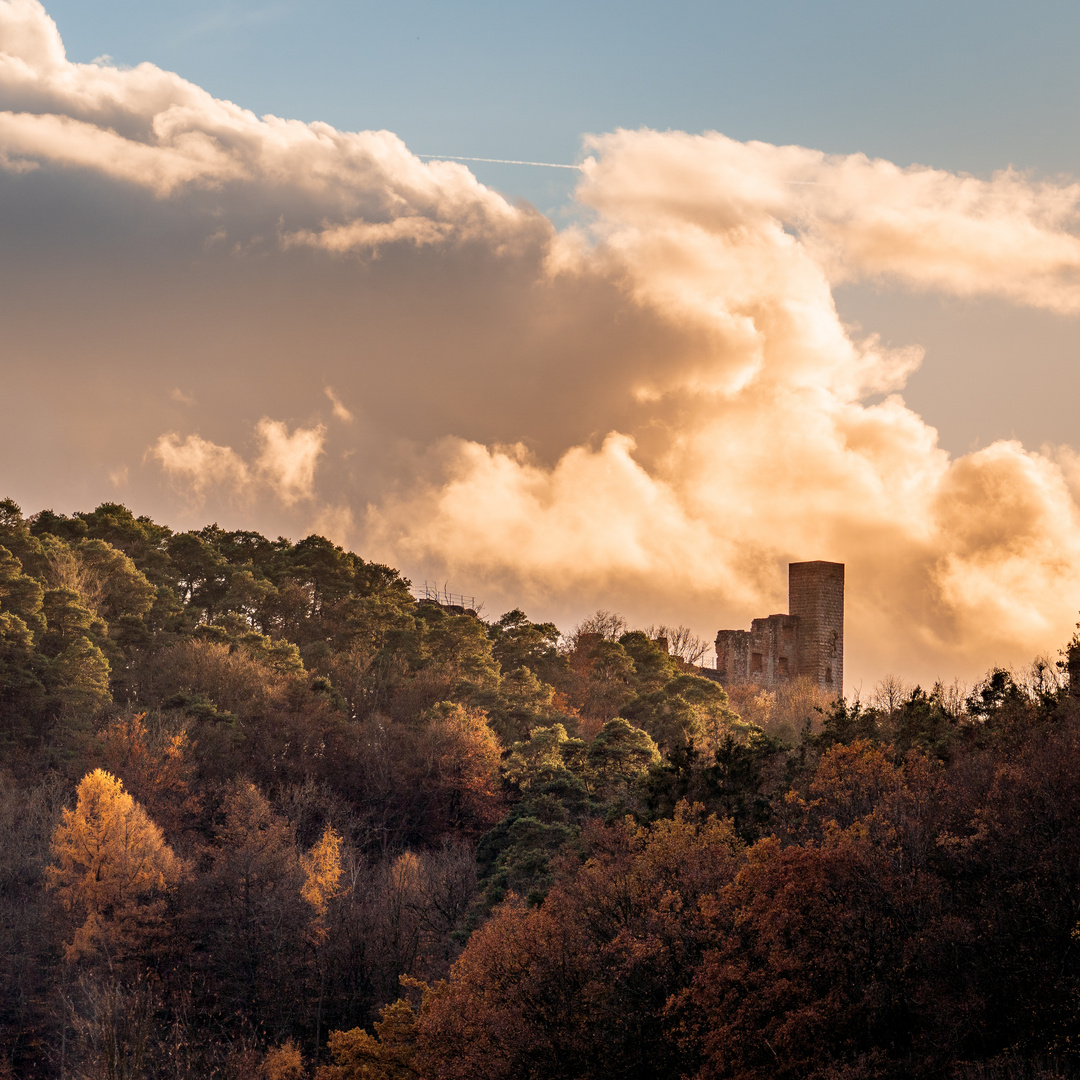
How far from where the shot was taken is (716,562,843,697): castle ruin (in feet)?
206

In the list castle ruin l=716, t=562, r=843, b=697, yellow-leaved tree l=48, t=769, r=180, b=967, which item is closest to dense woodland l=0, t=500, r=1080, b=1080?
yellow-leaved tree l=48, t=769, r=180, b=967

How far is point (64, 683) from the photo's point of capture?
4297 cm

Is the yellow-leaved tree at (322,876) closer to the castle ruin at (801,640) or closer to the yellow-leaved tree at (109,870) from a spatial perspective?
the yellow-leaved tree at (109,870)

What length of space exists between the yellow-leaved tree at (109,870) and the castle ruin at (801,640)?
33870 mm

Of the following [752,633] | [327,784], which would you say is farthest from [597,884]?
[752,633]

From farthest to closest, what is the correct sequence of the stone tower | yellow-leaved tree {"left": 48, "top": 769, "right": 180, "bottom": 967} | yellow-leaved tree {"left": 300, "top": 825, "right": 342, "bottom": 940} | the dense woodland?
1. the stone tower
2. yellow-leaved tree {"left": 300, "top": 825, "right": 342, "bottom": 940}
3. yellow-leaved tree {"left": 48, "top": 769, "right": 180, "bottom": 967}
4. the dense woodland

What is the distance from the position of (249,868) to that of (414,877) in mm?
6400

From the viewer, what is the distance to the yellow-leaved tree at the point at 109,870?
34500 millimetres

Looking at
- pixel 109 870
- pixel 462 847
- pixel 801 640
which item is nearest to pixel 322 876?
pixel 109 870

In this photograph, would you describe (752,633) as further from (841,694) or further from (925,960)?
(925,960)

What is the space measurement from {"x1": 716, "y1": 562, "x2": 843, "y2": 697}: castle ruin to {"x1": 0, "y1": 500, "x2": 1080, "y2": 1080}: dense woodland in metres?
1.57

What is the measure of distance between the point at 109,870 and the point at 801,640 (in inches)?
1498

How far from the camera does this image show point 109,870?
3594 cm

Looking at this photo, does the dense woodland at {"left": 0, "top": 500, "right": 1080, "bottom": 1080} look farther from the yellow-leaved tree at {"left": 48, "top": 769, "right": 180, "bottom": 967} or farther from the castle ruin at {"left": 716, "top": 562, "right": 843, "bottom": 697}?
the castle ruin at {"left": 716, "top": 562, "right": 843, "bottom": 697}
